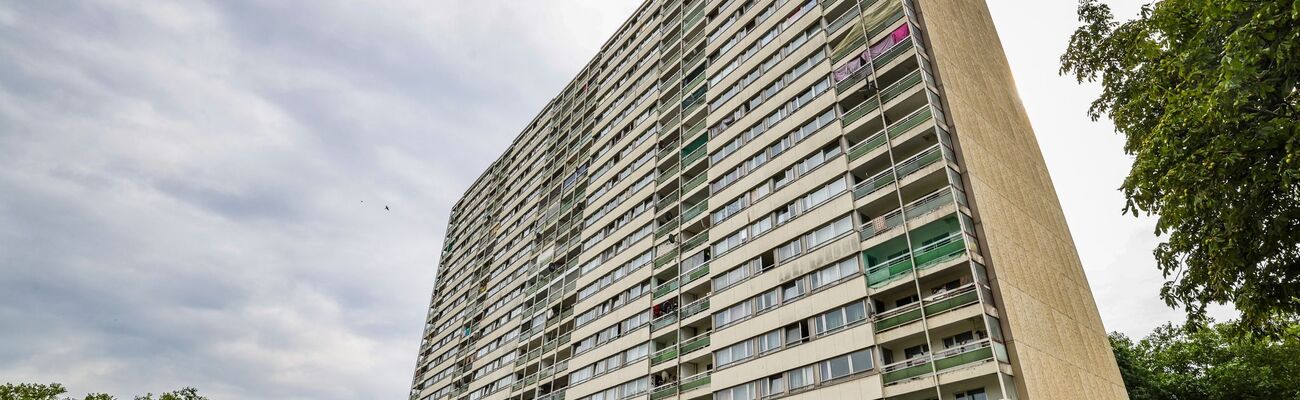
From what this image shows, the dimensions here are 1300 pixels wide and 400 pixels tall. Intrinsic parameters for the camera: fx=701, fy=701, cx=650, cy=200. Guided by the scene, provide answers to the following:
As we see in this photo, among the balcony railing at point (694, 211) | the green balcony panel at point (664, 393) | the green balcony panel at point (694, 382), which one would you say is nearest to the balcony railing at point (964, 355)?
the green balcony panel at point (694, 382)

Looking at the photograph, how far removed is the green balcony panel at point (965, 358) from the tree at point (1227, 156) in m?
7.53

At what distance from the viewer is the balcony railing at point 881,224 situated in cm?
2888

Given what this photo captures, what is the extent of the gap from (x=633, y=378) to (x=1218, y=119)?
99.4 ft

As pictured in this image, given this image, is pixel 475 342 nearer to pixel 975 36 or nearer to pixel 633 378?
pixel 633 378

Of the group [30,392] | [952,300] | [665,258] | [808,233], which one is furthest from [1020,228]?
[30,392]

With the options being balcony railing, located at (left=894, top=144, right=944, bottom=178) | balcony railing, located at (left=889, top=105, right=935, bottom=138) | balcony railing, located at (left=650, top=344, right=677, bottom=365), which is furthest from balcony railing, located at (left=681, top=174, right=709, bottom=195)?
balcony railing, located at (left=894, top=144, right=944, bottom=178)

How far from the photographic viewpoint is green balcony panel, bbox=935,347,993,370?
23.6 m

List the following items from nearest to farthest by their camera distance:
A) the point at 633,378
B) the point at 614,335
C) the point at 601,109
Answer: the point at 633,378
the point at 614,335
the point at 601,109

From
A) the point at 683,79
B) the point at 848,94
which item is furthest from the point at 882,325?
the point at 683,79

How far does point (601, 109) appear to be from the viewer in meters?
60.4

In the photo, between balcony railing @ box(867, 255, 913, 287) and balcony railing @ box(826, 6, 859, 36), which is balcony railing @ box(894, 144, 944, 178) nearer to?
balcony railing @ box(867, 255, 913, 287)

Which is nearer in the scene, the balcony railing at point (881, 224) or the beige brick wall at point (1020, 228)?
the beige brick wall at point (1020, 228)

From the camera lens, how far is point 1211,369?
35.9 m

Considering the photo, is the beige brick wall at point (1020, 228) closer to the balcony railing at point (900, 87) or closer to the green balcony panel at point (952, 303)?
the green balcony panel at point (952, 303)
